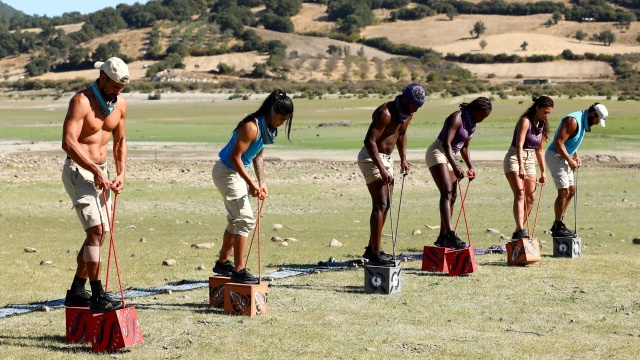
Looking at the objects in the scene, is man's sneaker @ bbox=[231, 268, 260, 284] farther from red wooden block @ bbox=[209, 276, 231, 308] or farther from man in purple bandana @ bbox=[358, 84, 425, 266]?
man in purple bandana @ bbox=[358, 84, 425, 266]

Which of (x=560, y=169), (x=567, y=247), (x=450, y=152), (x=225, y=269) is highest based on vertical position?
(x=450, y=152)

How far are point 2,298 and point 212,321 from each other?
8.45ft

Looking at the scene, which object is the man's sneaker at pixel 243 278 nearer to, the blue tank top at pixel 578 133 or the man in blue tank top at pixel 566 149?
the man in blue tank top at pixel 566 149

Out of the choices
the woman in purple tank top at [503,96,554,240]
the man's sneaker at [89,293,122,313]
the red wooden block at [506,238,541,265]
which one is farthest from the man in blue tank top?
the man's sneaker at [89,293,122,313]


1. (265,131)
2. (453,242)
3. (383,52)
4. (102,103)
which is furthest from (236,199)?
(383,52)

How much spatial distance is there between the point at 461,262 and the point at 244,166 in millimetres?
3173

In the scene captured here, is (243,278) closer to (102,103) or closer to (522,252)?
(102,103)

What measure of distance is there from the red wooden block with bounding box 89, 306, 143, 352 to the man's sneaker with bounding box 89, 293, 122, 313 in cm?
14

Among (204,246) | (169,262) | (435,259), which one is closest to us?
(435,259)

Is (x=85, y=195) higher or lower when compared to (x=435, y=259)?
higher

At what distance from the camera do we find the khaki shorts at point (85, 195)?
8.55 meters

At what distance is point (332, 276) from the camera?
12.0 metres

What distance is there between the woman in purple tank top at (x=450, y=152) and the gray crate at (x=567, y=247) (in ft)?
4.80

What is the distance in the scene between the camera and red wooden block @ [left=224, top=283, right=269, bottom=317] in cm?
953
